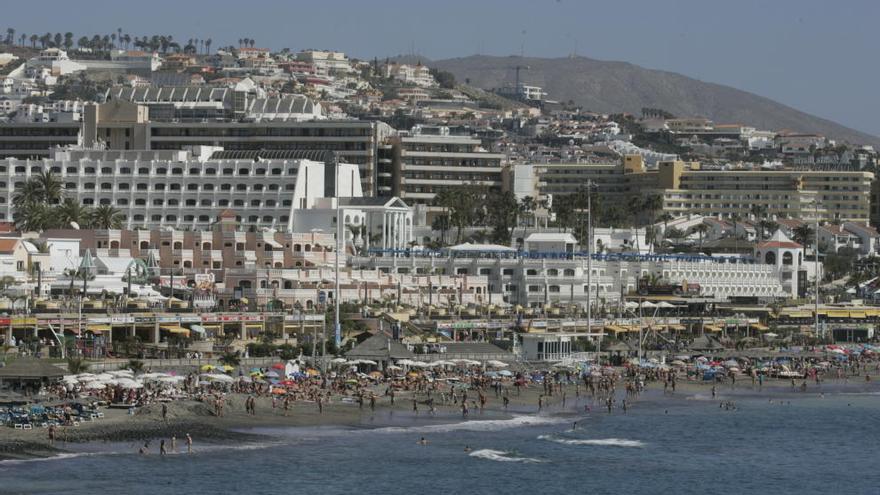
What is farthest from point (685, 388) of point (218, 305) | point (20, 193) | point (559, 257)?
point (20, 193)

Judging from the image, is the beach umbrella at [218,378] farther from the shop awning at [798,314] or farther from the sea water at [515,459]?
the shop awning at [798,314]

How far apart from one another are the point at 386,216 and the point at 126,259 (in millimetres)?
43903

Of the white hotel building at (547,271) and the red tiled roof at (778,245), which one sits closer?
the white hotel building at (547,271)

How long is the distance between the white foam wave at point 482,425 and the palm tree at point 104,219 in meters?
66.7

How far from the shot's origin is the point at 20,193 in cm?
17288

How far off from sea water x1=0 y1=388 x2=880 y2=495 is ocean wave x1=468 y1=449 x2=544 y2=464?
79 mm

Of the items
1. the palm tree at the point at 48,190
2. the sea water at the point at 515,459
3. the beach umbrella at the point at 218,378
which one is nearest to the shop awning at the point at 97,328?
the beach umbrella at the point at 218,378

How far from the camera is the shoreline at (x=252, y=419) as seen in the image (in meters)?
75.2

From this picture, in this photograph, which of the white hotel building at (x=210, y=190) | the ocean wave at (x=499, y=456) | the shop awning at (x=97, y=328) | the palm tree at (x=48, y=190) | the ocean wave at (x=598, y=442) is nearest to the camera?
the ocean wave at (x=499, y=456)

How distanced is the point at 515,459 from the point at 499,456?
2.65 ft

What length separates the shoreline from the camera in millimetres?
75188

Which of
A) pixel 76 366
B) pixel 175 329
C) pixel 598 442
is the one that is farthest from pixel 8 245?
pixel 598 442

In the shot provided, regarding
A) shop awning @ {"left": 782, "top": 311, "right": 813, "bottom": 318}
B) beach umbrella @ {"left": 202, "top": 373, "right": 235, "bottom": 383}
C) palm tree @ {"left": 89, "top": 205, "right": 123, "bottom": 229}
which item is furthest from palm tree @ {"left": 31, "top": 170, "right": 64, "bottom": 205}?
beach umbrella @ {"left": 202, "top": 373, "right": 235, "bottom": 383}

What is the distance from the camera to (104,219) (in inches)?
5906
